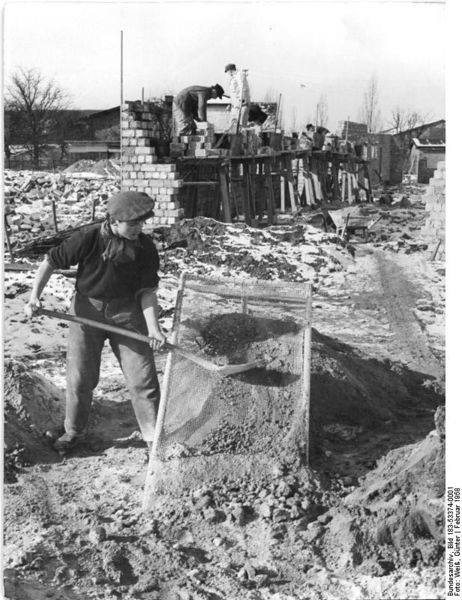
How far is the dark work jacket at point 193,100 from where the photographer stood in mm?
12964

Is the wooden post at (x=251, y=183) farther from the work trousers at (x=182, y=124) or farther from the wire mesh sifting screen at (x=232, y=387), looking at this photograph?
the wire mesh sifting screen at (x=232, y=387)

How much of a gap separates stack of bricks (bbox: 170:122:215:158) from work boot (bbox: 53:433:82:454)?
833cm

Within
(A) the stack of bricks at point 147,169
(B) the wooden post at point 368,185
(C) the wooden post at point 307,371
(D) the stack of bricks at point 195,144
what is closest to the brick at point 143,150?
(A) the stack of bricks at point 147,169

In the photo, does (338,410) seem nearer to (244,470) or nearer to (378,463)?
(378,463)

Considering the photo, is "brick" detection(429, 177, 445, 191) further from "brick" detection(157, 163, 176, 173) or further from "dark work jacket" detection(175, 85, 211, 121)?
"brick" detection(157, 163, 176, 173)

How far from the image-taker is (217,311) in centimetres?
593

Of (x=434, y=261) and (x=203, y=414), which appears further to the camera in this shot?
(x=434, y=261)

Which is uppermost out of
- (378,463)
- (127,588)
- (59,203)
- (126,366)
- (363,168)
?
(363,168)

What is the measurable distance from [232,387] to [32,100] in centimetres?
358

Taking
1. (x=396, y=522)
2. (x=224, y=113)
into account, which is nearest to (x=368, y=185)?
(x=224, y=113)

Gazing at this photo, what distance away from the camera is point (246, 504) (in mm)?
4535

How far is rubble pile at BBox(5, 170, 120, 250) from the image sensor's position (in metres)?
14.2

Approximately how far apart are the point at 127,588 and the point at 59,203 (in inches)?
569

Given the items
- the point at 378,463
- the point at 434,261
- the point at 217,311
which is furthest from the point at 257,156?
the point at 378,463
